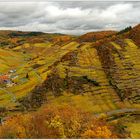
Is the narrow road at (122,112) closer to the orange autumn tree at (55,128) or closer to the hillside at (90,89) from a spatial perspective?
the hillside at (90,89)

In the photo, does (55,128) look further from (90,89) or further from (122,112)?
(90,89)

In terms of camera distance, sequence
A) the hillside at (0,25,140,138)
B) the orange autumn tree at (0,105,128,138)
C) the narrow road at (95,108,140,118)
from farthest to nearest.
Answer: the hillside at (0,25,140,138) → the narrow road at (95,108,140,118) → the orange autumn tree at (0,105,128,138)

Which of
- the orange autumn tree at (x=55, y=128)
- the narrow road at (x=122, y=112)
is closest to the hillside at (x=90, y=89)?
the narrow road at (x=122, y=112)

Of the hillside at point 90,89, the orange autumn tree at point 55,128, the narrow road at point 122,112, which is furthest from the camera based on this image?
the hillside at point 90,89

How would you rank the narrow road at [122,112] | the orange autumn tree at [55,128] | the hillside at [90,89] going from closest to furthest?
1. the orange autumn tree at [55,128]
2. the narrow road at [122,112]
3. the hillside at [90,89]

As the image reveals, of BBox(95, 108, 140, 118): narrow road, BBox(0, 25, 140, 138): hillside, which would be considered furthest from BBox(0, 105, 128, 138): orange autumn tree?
BBox(95, 108, 140, 118): narrow road

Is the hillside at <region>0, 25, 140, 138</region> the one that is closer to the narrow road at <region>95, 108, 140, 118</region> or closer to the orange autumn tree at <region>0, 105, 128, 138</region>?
the narrow road at <region>95, 108, 140, 118</region>

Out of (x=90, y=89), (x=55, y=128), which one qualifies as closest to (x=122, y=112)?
(x=90, y=89)

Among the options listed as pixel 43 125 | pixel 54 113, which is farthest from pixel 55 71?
pixel 43 125

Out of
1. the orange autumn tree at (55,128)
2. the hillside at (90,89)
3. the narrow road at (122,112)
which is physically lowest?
the narrow road at (122,112)

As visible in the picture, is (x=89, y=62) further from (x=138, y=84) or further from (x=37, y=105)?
(x=37, y=105)

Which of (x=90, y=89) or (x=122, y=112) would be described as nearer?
(x=122, y=112)

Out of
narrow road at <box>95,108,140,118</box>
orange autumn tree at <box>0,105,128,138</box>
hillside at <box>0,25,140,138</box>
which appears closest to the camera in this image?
orange autumn tree at <box>0,105,128,138</box>
